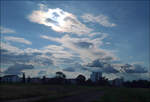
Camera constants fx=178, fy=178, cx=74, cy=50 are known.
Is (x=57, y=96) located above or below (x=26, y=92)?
below

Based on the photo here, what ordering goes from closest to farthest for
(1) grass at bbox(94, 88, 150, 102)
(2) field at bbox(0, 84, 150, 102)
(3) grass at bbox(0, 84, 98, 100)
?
(2) field at bbox(0, 84, 150, 102) < (1) grass at bbox(94, 88, 150, 102) < (3) grass at bbox(0, 84, 98, 100)

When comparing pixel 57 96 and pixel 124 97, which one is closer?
pixel 57 96

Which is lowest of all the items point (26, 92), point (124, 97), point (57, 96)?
point (124, 97)

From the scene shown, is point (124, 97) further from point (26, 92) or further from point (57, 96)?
point (26, 92)

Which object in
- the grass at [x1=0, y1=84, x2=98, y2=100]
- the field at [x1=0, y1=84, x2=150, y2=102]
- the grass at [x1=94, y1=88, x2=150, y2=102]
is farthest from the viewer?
the grass at [x1=0, y1=84, x2=98, y2=100]

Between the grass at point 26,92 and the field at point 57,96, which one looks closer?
the field at point 57,96

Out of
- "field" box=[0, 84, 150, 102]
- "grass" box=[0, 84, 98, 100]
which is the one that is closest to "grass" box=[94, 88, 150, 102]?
"field" box=[0, 84, 150, 102]

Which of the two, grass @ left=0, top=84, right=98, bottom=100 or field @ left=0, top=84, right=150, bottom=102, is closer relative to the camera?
field @ left=0, top=84, right=150, bottom=102

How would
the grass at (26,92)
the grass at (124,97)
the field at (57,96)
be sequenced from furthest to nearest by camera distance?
the grass at (26,92) → the grass at (124,97) → the field at (57,96)

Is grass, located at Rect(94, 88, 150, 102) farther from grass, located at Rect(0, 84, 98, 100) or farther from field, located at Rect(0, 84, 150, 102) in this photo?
grass, located at Rect(0, 84, 98, 100)

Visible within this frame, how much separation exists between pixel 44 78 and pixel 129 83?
92932 millimetres

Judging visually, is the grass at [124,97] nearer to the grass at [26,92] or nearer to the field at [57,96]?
the field at [57,96]

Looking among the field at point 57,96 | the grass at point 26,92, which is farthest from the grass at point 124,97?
the grass at point 26,92

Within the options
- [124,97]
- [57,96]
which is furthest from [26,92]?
[124,97]
